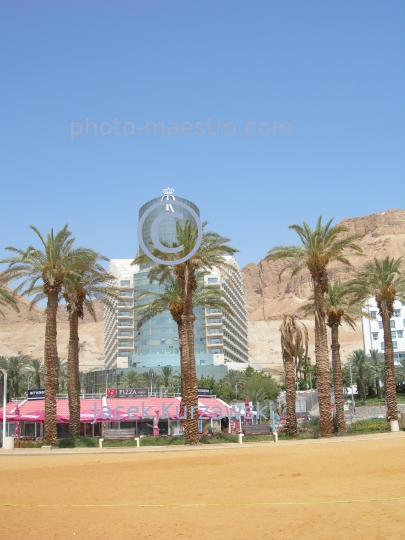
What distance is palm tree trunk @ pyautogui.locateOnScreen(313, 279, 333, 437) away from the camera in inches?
1320

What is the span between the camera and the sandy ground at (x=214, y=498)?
1009 cm

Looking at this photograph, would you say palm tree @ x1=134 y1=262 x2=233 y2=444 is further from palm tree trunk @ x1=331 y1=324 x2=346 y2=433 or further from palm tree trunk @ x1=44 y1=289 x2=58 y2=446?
palm tree trunk @ x1=331 y1=324 x2=346 y2=433

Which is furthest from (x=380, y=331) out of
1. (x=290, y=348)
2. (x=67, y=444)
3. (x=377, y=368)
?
(x=67, y=444)

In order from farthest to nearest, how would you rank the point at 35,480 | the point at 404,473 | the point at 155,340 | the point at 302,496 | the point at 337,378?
the point at 155,340, the point at 337,378, the point at 35,480, the point at 404,473, the point at 302,496

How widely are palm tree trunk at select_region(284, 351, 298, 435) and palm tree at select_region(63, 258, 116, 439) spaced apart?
1218cm

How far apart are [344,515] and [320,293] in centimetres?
2527

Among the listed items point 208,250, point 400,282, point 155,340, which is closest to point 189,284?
point 208,250

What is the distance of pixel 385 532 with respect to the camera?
9406 millimetres

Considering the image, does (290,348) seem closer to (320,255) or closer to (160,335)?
(320,255)

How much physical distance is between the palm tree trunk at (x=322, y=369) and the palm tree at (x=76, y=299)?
42.1 ft

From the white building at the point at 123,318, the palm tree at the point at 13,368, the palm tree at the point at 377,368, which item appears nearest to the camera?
the palm tree at the point at 13,368

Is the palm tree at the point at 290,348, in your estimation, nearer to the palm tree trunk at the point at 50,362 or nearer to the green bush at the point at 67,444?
the green bush at the point at 67,444

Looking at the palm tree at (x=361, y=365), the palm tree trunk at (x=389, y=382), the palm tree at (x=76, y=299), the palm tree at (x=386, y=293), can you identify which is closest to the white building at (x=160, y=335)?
the palm tree at (x=361, y=365)

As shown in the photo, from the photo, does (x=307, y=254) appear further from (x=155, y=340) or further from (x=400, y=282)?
(x=155, y=340)
